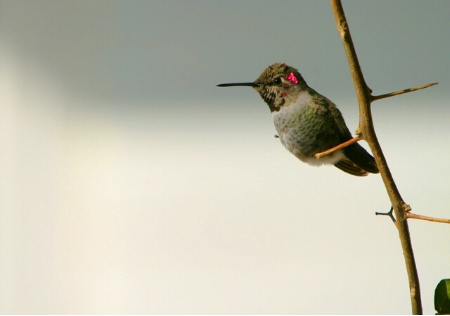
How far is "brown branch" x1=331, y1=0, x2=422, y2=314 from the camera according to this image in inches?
15.8

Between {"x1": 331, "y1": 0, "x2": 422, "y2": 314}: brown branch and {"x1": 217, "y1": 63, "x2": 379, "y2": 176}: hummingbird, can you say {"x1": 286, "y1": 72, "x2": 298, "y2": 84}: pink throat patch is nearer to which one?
{"x1": 217, "y1": 63, "x2": 379, "y2": 176}: hummingbird

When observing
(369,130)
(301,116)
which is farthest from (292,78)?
(369,130)

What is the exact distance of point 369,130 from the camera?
1.38ft

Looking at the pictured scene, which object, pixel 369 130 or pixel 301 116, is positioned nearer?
pixel 369 130

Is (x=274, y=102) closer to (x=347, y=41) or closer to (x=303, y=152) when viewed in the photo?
(x=303, y=152)

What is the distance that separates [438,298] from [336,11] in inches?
12.6

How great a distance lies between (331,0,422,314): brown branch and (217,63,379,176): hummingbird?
0.31m

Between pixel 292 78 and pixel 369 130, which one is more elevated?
pixel 292 78

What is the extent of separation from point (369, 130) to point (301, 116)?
0.45m

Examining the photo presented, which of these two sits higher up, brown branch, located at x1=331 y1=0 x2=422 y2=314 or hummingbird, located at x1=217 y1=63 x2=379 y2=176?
hummingbird, located at x1=217 y1=63 x2=379 y2=176

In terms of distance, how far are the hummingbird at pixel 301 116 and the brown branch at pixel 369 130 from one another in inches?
12.1

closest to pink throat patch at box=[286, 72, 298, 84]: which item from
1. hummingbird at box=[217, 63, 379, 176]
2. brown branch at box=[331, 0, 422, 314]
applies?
hummingbird at box=[217, 63, 379, 176]

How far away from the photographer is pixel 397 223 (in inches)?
18.0

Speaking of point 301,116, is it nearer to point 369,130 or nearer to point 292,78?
point 292,78
